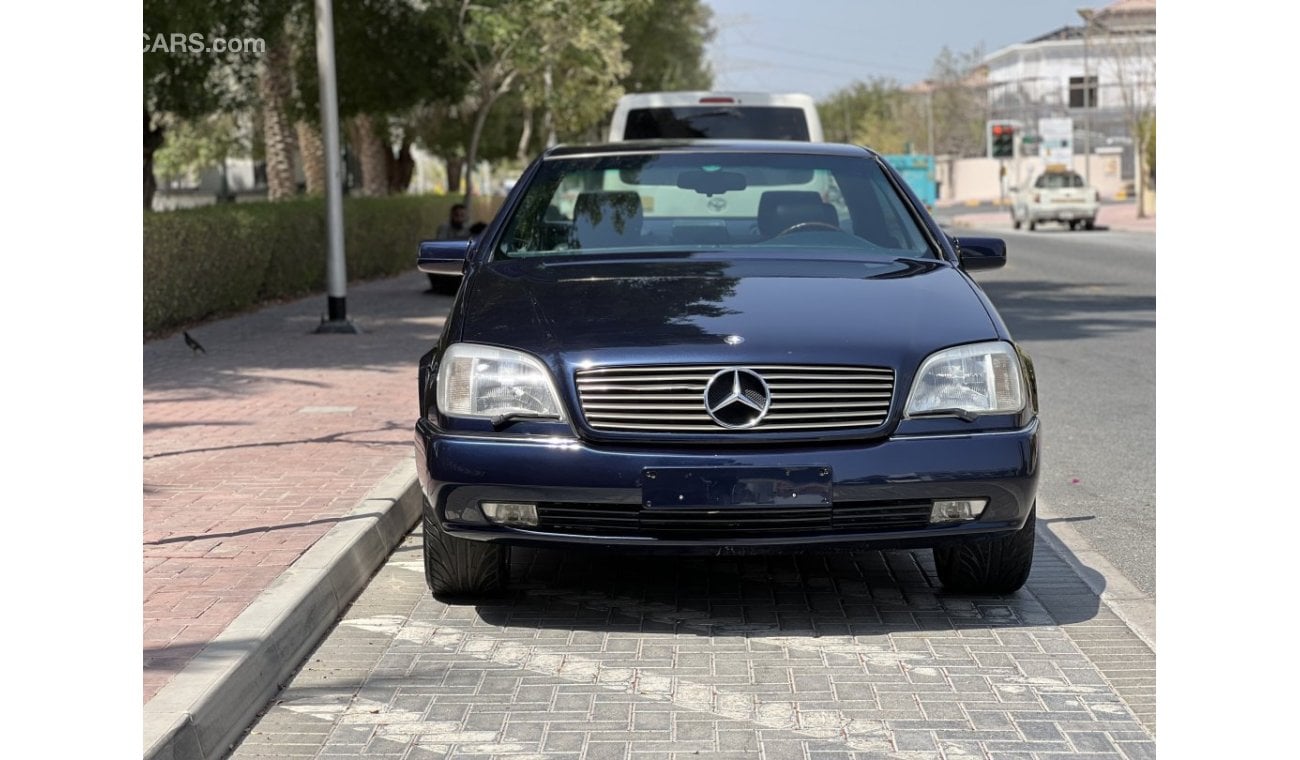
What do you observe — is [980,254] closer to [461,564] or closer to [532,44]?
[461,564]

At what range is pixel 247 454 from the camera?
8.54 m

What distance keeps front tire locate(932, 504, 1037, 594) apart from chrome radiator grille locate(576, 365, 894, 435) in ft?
2.38

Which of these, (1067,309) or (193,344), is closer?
(193,344)

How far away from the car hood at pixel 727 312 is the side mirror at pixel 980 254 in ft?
1.90

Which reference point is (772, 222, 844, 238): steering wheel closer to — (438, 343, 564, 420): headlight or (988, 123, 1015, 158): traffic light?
(438, 343, 564, 420): headlight

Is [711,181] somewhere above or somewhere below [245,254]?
above

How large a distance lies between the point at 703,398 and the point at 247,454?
154 inches

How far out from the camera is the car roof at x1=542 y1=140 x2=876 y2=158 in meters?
7.12

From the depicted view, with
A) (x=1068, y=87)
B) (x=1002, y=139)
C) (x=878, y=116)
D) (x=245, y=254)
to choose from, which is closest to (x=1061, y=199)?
(x=1002, y=139)

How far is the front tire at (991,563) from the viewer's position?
578cm

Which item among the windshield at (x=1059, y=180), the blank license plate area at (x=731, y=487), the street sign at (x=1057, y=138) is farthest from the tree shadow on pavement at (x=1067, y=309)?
the street sign at (x=1057, y=138)

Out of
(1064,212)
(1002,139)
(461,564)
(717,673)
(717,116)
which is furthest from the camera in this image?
(1002,139)
